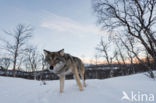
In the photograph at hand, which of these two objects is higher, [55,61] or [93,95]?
[55,61]

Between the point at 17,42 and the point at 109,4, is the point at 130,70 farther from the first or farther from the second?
the point at 17,42

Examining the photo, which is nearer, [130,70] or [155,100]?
[155,100]

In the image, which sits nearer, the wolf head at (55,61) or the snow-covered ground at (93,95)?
the snow-covered ground at (93,95)

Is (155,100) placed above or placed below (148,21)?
below

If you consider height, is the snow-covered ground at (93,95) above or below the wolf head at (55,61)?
below

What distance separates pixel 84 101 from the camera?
2.44 meters

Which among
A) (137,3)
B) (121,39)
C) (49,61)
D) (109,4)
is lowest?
(49,61)

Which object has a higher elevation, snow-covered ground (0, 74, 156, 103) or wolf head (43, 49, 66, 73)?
wolf head (43, 49, 66, 73)

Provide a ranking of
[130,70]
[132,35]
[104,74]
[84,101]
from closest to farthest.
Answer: [84,101] → [132,35] → [130,70] → [104,74]

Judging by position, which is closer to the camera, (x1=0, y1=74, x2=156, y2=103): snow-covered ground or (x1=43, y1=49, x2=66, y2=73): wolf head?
(x1=0, y1=74, x2=156, y2=103): snow-covered ground

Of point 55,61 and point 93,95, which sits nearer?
point 93,95

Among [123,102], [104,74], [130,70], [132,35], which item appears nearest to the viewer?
[123,102]

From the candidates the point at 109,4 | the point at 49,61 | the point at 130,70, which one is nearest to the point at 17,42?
the point at 109,4

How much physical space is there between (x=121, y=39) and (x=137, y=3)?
146 inches
